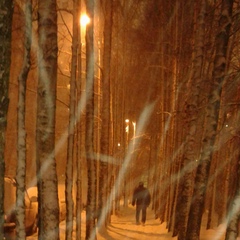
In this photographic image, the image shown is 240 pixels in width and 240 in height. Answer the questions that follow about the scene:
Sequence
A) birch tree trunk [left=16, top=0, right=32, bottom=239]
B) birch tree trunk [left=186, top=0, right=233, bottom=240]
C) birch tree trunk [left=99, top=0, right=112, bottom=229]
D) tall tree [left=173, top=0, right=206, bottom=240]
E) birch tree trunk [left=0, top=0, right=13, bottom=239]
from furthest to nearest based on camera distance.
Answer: birch tree trunk [left=99, top=0, right=112, bottom=229] → tall tree [left=173, top=0, right=206, bottom=240] → birch tree trunk [left=186, top=0, right=233, bottom=240] → birch tree trunk [left=16, top=0, right=32, bottom=239] → birch tree trunk [left=0, top=0, right=13, bottom=239]

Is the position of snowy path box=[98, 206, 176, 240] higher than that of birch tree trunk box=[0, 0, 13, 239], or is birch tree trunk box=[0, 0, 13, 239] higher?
birch tree trunk box=[0, 0, 13, 239]

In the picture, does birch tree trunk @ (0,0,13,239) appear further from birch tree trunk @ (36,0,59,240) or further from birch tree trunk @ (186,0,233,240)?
birch tree trunk @ (186,0,233,240)

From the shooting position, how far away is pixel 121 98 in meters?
22.5

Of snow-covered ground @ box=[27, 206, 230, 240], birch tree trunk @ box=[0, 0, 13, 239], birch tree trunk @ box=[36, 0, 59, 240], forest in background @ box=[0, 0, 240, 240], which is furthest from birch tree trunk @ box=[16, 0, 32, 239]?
snow-covered ground @ box=[27, 206, 230, 240]

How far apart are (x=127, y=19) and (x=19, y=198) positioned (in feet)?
51.0

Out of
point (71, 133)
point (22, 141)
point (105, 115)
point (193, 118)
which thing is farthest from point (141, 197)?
point (22, 141)

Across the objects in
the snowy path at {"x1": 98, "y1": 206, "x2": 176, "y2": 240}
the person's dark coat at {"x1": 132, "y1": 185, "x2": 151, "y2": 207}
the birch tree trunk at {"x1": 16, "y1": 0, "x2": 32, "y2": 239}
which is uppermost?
the birch tree trunk at {"x1": 16, "y1": 0, "x2": 32, "y2": 239}

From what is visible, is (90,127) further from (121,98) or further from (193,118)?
(121,98)

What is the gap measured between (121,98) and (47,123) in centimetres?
1712

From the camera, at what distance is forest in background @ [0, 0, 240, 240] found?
5.58 m

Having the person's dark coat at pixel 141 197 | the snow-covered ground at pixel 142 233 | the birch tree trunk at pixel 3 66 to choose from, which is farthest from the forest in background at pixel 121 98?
the person's dark coat at pixel 141 197

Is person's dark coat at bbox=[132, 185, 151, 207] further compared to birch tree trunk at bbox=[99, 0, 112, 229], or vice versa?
person's dark coat at bbox=[132, 185, 151, 207]

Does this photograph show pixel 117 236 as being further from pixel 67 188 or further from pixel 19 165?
pixel 19 165

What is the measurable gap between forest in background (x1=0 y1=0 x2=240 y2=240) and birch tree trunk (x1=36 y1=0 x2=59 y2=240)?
0.01m
